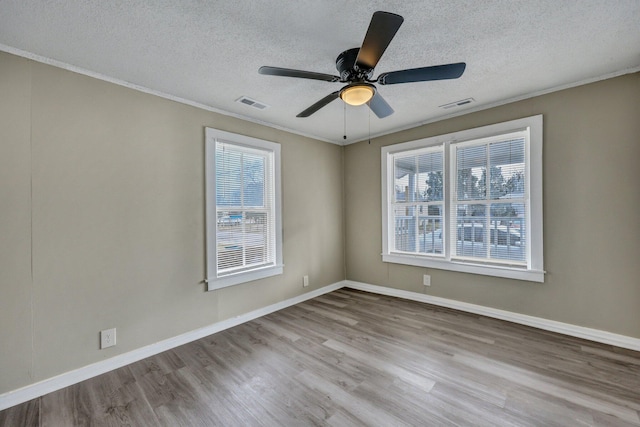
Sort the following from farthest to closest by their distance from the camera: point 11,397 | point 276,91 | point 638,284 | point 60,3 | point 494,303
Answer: point 494,303
point 276,91
point 638,284
point 11,397
point 60,3

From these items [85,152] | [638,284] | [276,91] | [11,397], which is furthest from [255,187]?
[638,284]

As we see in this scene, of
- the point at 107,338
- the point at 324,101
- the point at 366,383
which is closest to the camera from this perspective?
the point at 366,383

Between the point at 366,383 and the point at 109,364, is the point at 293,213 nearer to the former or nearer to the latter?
the point at 366,383

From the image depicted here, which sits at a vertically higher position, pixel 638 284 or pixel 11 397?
pixel 638 284

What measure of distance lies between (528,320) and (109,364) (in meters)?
4.21

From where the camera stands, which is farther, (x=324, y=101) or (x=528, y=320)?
(x=528, y=320)

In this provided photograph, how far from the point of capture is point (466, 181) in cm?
354

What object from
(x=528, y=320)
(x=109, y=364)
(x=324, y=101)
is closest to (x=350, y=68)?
(x=324, y=101)

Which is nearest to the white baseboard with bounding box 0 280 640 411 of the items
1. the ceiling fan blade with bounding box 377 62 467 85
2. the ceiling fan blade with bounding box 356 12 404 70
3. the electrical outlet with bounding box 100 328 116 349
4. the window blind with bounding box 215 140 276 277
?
the electrical outlet with bounding box 100 328 116 349

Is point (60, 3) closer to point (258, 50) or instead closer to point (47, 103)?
point (47, 103)

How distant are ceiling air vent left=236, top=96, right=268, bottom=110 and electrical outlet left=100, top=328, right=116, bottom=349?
2509mm

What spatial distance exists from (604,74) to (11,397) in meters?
5.58

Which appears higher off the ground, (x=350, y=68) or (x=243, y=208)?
(x=350, y=68)

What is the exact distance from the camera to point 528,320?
3057 mm
